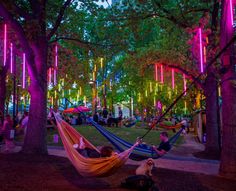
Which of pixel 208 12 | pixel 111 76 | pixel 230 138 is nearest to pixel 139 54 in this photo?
pixel 208 12

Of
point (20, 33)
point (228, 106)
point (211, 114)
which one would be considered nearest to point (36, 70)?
point (20, 33)

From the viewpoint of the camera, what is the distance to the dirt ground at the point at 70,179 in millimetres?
7148

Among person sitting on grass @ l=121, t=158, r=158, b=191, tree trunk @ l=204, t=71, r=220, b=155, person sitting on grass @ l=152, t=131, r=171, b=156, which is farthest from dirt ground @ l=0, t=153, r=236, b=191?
tree trunk @ l=204, t=71, r=220, b=155

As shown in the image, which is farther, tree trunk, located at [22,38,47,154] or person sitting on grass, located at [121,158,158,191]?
tree trunk, located at [22,38,47,154]

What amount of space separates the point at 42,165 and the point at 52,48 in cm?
640

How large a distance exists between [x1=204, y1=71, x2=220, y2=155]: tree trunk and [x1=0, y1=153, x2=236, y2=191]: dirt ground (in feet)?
12.7

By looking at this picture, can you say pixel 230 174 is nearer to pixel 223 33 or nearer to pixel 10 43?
pixel 223 33

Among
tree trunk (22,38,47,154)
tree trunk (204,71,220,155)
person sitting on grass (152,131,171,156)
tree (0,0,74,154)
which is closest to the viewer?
person sitting on grass (152,131,171,156)

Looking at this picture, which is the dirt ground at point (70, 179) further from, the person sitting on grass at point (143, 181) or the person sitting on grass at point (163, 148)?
the person sitting on grass at point (163, 148)

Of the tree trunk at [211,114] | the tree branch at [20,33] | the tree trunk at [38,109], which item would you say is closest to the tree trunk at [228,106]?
the tree trunk at [211,114]

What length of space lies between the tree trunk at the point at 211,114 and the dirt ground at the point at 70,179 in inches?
152

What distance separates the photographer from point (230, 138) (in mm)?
8406

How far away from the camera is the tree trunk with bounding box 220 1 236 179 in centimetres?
839

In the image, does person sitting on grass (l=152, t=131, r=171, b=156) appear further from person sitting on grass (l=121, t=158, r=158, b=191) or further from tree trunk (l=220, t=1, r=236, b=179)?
person sitting on grass (l=121, t=158, r=158, b=191)
